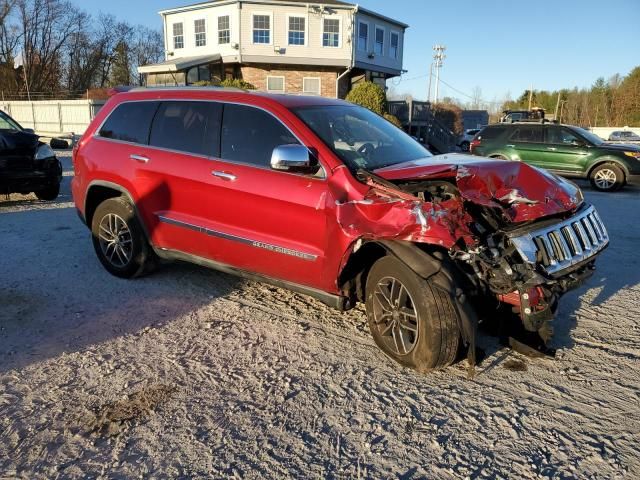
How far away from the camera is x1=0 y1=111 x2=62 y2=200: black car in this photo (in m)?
8.52

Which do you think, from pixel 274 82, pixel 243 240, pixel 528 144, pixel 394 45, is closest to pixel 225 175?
pixel 243 240

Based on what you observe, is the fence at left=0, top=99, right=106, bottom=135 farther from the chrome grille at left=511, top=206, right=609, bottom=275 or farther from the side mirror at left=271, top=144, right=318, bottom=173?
the chrome grille at left=511, top=206, right=609, bottom=275

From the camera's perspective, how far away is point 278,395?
3.21m

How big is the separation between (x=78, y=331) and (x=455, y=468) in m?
3.04

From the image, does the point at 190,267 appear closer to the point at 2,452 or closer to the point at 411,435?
the point at 2,452

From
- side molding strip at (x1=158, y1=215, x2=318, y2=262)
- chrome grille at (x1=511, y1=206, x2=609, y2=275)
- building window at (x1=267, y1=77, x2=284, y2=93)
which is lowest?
side molding strip at (x1=158, y1=215, x2=318, y2=262)

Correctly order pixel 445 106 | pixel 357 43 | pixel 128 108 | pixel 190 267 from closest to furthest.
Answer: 1. pixel 128 108
2. pixel 190 267
3. pixel 357 43
4. pixel 445 106

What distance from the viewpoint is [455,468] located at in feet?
8.43

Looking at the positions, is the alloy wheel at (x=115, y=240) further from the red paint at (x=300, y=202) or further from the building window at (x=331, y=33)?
the building window at (x=331, y=33)

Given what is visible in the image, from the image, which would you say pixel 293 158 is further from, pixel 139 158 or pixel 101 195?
pixel 101 195

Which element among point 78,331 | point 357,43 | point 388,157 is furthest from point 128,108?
point 357,43

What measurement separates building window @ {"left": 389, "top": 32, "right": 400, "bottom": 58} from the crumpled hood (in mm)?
32247

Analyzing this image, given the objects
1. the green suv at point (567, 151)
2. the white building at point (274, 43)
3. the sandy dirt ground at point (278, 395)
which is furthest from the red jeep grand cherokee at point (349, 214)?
the white building at point (274, 43)

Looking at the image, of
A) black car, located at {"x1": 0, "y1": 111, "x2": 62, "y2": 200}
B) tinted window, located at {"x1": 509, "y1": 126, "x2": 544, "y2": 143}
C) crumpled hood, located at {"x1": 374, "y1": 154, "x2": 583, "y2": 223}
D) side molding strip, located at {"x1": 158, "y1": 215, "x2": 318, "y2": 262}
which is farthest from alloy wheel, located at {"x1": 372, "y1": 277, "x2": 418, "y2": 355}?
tinted window, located at {"x1": 509, "y1": 126, "x2": 544, "y2": 143}
